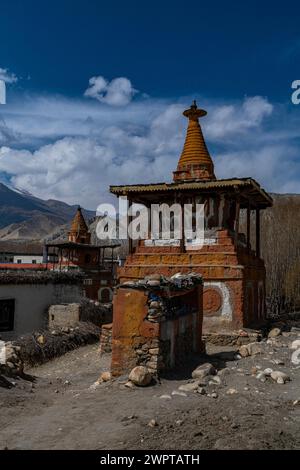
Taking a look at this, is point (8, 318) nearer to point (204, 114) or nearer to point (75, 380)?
point (75, 380)

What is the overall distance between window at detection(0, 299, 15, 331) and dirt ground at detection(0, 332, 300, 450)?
8625 millimetres

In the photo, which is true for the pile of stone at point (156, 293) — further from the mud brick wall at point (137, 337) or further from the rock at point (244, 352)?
the rock at point (244, 352)

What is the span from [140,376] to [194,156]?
→ 1361 cm

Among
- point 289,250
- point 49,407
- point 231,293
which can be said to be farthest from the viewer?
point 289,250

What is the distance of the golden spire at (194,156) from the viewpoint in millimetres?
20172

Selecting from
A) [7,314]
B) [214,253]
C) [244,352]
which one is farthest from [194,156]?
[7,314]

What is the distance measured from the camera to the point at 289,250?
122 ft

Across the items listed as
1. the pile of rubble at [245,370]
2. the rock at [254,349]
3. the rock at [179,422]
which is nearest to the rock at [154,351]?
the pile of rubble at [245,370]

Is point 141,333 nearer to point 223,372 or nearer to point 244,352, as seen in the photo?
point 223,372

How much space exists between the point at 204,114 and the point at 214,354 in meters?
12.5

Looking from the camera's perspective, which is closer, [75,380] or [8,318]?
[75,380]

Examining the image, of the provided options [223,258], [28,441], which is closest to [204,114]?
[223,258]

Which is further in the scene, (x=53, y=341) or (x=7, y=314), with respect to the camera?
(x=7, y=314)

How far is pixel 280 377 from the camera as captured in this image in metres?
9.62
